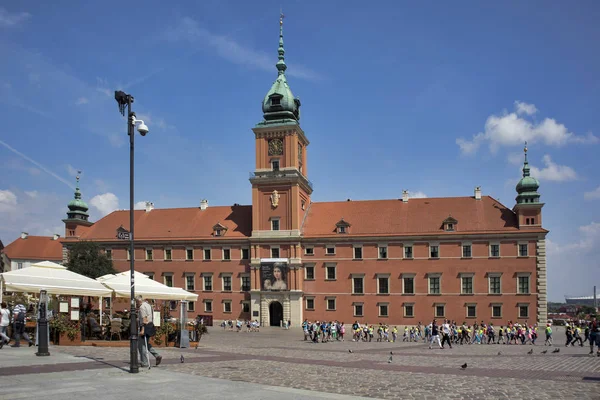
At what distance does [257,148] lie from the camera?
62688 millimetres

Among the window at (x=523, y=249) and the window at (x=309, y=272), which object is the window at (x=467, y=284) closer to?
the window at (x=523, y=249)

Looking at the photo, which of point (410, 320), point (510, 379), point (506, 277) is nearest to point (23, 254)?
point (410, 320)

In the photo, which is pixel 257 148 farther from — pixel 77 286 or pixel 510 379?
pixel 510 379

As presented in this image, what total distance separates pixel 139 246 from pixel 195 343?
4200 centimetres

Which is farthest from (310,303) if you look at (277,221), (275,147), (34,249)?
(34,249)

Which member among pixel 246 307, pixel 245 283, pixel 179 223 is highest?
pixel 179 223

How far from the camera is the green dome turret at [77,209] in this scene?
234ft

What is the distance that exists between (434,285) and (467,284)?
10.2ft

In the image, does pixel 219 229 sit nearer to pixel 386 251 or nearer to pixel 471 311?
pixel 386 251

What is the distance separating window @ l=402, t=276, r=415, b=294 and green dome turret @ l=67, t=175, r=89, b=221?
134ft

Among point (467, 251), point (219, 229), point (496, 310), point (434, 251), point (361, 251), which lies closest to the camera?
point (496, 310)

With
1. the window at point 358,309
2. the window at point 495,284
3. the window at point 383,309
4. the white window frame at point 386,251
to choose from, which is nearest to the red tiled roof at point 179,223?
the window at point 358,309

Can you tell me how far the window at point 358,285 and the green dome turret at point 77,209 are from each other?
35.9 meters

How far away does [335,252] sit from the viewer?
5931 cm
